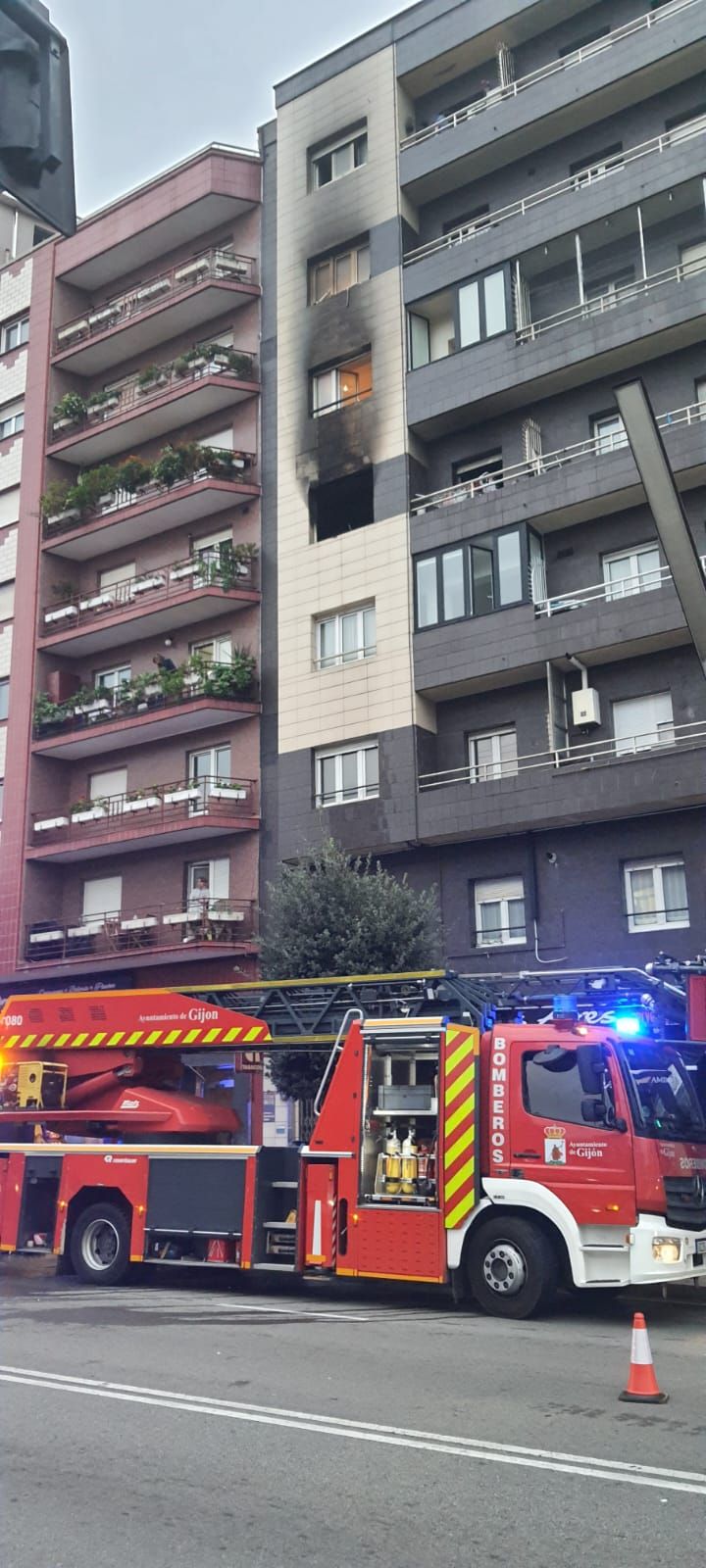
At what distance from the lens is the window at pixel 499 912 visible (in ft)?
77.9

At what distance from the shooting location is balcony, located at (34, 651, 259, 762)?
92.5 ft

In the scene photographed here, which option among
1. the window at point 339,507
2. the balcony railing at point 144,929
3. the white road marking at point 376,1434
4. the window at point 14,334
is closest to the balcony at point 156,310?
the window at point 14,334

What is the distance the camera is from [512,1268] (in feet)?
39.9

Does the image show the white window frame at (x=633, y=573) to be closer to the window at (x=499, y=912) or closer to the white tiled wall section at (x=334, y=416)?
the white tiled wall section at (x=334, y=416)

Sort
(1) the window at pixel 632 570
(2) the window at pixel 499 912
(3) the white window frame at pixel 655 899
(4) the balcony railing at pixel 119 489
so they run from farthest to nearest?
(4) the balcony railing at pixel 119 489 < (2) the window at pixel 499 912 < (1) the window at pixel 632 570 < (3) the white window frame at pixel 655 899

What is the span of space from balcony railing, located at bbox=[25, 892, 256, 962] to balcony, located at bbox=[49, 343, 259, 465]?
12.0 m

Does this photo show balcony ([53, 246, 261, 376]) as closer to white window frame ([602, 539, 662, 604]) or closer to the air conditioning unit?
white window frame ([602, 539, 662, 604])

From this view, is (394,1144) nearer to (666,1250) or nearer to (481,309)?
(666,1250)

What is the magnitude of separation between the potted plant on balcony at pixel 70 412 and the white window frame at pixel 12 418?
2074mm

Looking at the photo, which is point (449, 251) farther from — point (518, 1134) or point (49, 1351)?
point (49, 1351)

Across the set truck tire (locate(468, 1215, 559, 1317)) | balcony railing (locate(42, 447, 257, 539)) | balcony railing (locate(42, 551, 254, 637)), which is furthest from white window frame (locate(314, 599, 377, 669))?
truck tire (locate(468, 1215, 559, 1317))

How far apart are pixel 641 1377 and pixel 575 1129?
4305mm

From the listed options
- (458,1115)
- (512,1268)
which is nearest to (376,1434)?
(512,1268)

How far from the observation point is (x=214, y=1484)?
6.20m
